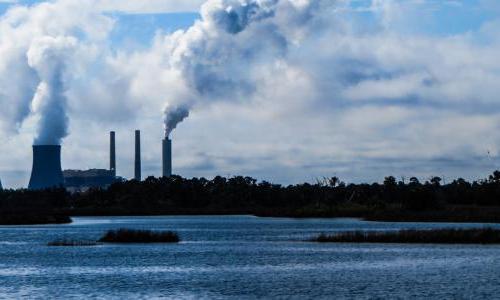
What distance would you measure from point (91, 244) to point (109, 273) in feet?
92.4

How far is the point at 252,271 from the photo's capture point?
6119 cm

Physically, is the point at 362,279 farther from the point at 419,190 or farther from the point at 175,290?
the point at 419,190

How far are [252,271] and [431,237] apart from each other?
2729 cm

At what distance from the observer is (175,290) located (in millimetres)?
49969

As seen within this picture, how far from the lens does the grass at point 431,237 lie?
80.8 metres

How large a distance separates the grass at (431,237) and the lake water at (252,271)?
1.84 meters

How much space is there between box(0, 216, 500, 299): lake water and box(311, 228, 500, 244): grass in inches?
72.3

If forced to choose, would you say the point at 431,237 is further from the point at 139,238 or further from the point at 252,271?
the point at 252,271

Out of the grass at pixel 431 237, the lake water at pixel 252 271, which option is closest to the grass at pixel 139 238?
the lake water at pixel 252 271

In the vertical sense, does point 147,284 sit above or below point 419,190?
below

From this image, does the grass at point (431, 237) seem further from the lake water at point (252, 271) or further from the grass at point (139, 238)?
the grass at point (139, 238)

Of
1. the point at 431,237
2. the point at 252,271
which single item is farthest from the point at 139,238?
the point at 252,271

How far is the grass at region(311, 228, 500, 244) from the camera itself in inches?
3182

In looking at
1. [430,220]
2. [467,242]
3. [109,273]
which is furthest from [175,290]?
[430,220]
